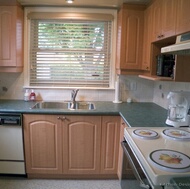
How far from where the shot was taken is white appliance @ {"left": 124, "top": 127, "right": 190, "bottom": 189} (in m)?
0.95

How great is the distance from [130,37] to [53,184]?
2.06m

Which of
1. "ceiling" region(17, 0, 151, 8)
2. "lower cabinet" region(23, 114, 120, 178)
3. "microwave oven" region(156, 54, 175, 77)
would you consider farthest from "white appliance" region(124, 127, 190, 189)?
"ceiling" region(17, 0, 151, 8)

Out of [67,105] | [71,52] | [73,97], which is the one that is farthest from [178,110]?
[71,52]

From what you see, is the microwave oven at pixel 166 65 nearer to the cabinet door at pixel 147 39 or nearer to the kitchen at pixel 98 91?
the cabinet door at pixel 147 39

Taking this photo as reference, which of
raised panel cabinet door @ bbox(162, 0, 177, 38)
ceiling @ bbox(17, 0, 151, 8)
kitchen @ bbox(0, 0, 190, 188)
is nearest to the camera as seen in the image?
raised panel cabinet door @ bbox(162, 0, 177, 38)

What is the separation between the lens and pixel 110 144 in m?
2.31

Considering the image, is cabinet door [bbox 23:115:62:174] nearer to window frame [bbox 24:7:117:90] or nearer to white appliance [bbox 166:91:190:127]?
window frame [bbox 24:7:117:90]

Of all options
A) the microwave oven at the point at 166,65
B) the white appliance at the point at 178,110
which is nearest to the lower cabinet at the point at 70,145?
the white appliance at the point at 178,110

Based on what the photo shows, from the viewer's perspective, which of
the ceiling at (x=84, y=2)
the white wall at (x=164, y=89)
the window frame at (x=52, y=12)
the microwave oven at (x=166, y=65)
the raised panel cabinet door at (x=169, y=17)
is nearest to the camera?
the raised panel cabinet door at (x=169, y=17)

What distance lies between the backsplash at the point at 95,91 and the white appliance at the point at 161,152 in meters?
1.25

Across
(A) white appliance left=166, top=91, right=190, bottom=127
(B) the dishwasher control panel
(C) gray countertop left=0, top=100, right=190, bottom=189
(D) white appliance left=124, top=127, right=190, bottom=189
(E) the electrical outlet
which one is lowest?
(B) the dishwasher control panel

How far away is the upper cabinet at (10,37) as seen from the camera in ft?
7.93

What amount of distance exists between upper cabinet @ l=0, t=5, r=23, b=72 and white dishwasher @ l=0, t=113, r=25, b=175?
0.69 meters

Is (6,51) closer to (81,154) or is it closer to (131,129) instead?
(81,154)
